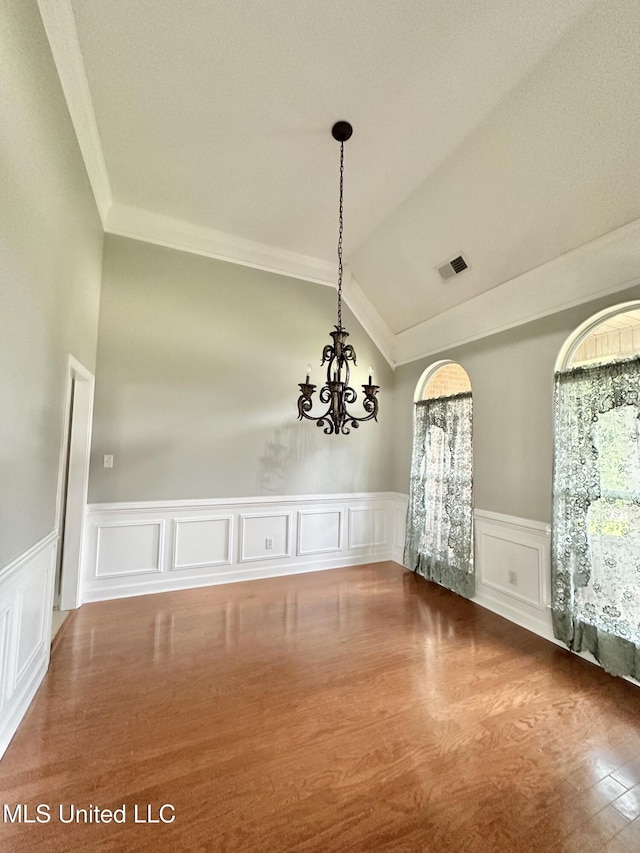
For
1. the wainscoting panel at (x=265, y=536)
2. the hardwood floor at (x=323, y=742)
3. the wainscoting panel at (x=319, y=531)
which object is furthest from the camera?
the wainscoting panel at (x=319, y=531)

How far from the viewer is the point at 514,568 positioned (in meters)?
3.16

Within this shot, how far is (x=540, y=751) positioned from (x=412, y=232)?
3.94 m

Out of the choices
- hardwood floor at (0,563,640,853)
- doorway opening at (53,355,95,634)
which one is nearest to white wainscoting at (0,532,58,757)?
hardwood floor at (0,563,640,853)

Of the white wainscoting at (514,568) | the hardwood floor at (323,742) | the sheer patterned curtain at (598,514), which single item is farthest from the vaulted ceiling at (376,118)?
the hardwood floor at (323,742)

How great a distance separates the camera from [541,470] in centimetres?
301

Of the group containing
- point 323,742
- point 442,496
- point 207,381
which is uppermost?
point 207,381

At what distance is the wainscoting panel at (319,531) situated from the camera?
4227mm

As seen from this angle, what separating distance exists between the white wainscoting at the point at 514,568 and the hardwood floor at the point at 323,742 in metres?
0.21

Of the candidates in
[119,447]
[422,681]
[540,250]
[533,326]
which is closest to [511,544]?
[422,681]

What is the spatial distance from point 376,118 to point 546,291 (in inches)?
75.0

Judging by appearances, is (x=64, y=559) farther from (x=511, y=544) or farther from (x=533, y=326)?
(x=533, y=326)

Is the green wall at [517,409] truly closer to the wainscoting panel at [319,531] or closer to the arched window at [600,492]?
the arched window at [600,492]

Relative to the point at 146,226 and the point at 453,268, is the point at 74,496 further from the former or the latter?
the point at 453,268

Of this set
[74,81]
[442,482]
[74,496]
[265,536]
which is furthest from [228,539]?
[74,81]
